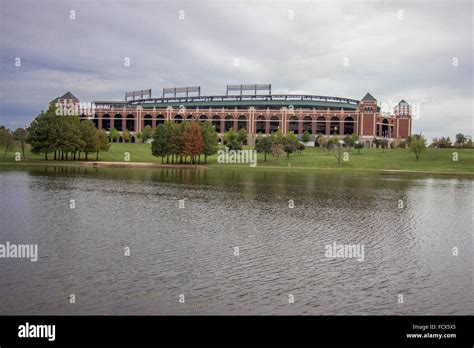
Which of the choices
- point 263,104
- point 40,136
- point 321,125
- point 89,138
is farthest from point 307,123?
point 40,136

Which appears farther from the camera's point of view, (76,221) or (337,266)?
(76,221)

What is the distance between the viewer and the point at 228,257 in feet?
78.9

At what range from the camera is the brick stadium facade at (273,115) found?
168 metres

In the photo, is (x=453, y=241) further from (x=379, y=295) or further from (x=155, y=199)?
(x=155, y=199)

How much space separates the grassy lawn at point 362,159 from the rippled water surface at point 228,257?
6271 cm

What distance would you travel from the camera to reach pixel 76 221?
31.8m

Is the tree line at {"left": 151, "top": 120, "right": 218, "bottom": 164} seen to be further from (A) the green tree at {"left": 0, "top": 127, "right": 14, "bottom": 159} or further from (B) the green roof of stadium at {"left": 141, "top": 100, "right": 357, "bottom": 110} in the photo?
(B) the green roof of stadium at {"left": 141, "top": 100, "right": 357, "bottom": 110}

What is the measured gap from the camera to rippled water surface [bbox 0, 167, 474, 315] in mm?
17906

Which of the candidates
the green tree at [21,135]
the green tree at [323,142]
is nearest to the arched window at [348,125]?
the green tree at [323,142]

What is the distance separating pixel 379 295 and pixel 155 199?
29.9 m

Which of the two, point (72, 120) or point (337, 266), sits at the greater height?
point (72, 120)

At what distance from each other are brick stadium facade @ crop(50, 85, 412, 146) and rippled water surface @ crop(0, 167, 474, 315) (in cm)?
12556
